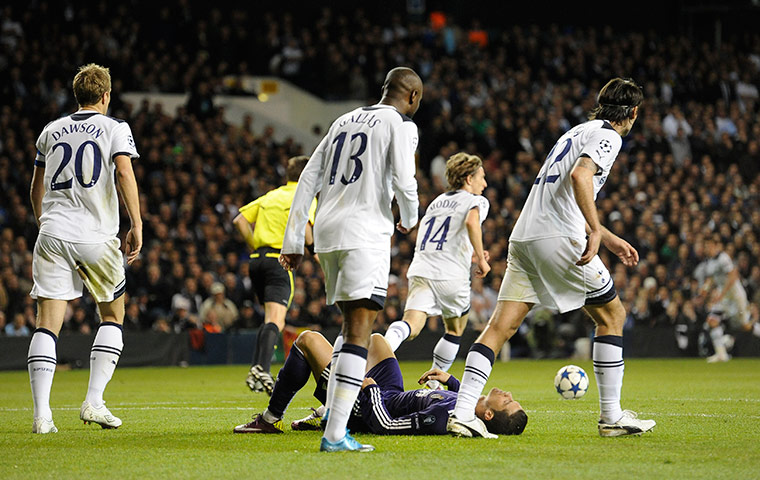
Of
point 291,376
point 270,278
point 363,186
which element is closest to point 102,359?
point 291,376

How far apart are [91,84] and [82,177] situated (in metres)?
0.65

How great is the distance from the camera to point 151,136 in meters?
20.7

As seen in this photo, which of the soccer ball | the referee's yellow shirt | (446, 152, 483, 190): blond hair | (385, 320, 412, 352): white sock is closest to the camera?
the soccer ball

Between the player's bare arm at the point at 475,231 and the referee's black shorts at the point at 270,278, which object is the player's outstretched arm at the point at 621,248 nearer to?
the player's bare arm at the point at 475,231

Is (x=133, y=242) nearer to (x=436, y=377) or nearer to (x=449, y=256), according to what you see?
(x=436, y=377)

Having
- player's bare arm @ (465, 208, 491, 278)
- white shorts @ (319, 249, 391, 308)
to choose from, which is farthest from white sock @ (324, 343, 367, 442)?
player's bare arm @ (465, 208, 491, 278)

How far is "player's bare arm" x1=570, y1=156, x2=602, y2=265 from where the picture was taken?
21.5ft

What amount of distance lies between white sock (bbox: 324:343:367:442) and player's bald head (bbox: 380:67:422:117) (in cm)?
145

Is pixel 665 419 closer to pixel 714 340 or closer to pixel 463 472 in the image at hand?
pixel 463 472

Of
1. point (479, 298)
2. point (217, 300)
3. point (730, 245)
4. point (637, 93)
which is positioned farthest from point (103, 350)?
point (730, 245)

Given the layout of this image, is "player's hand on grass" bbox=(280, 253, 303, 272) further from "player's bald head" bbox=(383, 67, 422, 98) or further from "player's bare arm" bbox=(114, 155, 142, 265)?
"player's bare arm" bbox=(114, 155, 142, 265)

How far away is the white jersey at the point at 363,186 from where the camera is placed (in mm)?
6062

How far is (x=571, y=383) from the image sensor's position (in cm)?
888

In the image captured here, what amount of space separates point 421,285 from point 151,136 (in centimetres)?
1164
